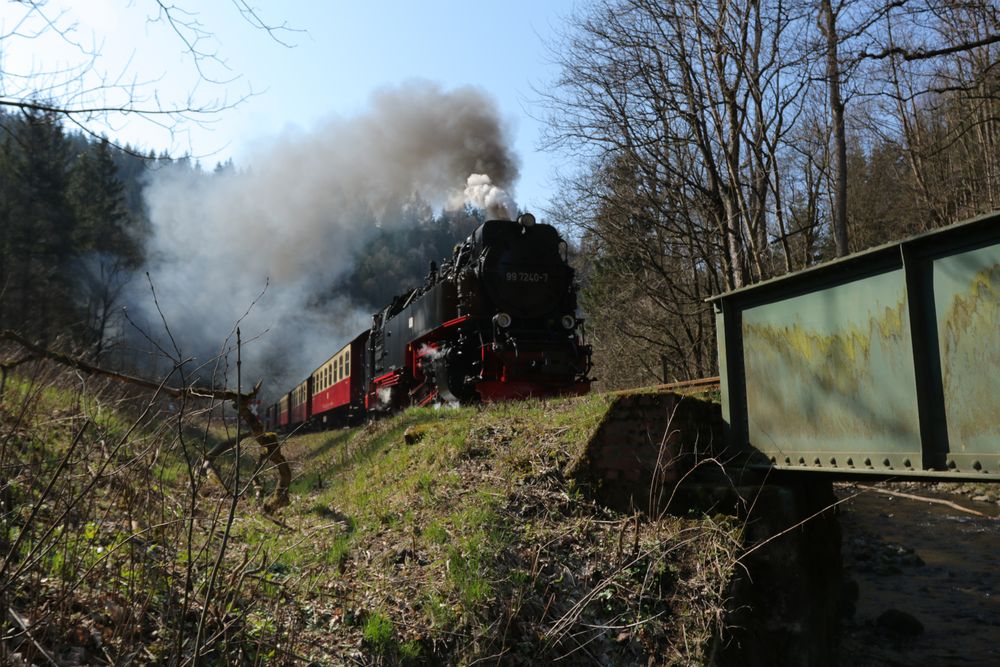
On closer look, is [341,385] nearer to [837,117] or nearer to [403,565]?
[837,117]

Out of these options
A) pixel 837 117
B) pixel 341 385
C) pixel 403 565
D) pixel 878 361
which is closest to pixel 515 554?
pixel 403 565

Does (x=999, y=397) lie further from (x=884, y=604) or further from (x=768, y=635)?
(x=884, y=604)

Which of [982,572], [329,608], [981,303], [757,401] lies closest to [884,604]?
[982,572]

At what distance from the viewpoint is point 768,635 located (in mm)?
5316

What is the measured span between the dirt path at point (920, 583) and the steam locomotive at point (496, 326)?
15.0ft

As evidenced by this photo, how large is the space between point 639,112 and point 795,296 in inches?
364

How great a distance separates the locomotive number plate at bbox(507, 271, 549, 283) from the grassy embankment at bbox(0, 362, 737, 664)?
530 centimetres

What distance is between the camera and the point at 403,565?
559cm

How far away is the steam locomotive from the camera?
10.8m

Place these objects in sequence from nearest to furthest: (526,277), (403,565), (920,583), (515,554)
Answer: (515,554) < (403,565) < (920,583) < (526,277)

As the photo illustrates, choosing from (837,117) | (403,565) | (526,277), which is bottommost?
(403,565)

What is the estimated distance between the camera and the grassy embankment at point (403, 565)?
3893 mm

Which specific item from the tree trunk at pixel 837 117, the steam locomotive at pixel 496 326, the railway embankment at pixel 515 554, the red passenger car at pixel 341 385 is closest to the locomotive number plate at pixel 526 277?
the steam locomotive at pixel 496 326

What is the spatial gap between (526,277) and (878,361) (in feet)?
26.0
